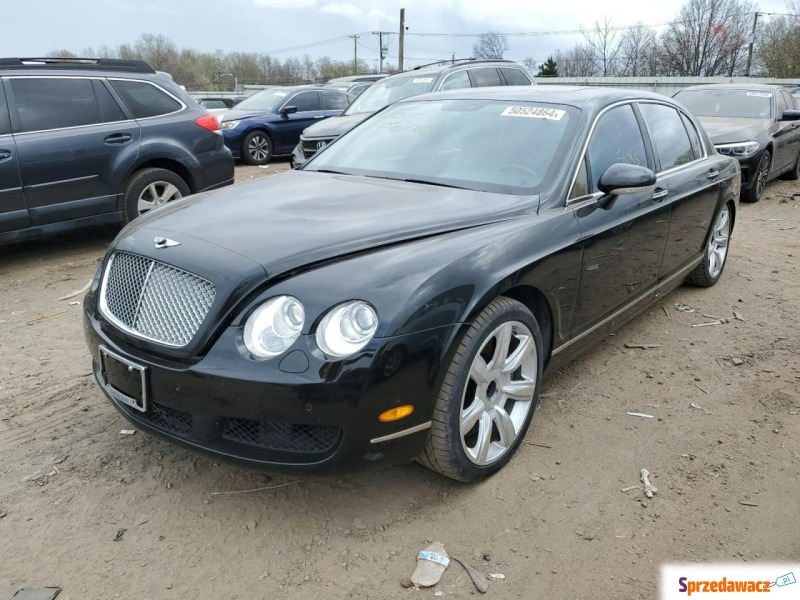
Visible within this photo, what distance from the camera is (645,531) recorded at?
2596 millimetres

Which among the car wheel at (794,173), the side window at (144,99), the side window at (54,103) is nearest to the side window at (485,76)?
the side window at (144,99)

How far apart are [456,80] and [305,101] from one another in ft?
16.7

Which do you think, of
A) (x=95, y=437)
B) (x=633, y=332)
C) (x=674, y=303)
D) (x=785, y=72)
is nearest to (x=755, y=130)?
(x=674, y=303)

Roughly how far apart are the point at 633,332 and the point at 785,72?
44074 mm

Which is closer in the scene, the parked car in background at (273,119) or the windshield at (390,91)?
the windshield at (390,91)

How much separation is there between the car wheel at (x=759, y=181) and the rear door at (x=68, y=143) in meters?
8.00

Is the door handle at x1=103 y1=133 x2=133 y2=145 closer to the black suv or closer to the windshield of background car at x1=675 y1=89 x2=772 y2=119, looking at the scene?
the black suv

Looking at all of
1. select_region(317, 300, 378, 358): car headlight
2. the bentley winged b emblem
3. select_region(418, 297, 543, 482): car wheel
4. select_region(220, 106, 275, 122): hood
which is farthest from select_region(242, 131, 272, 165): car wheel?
select_region(317, 300, 378, 358): car headlight

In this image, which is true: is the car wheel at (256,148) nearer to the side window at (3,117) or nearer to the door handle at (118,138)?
the door handle at (118,138)

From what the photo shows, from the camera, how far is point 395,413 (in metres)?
2.36

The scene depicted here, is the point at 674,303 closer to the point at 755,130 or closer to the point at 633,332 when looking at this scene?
the point at 633,332

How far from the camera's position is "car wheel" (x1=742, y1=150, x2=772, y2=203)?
9.31 metres

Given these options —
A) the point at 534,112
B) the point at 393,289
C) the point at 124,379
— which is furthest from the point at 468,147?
the point at 124,379

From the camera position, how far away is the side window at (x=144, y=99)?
6.51 metres
